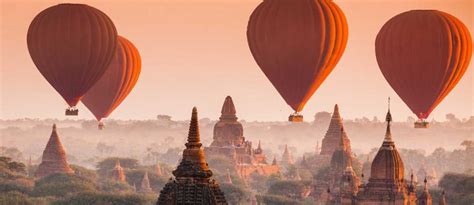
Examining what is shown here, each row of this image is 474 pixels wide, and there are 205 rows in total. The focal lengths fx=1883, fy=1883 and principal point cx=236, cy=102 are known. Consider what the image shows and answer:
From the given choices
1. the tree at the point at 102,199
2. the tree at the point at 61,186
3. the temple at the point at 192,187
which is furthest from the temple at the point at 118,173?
the temple at the point at 192,187

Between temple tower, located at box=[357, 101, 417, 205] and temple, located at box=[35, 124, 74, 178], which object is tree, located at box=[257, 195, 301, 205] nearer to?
temple, located at box=[35, 124, 74, 178]

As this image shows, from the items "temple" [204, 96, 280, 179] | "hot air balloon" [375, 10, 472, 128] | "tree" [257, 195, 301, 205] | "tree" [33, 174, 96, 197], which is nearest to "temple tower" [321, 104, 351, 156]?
"temple" [204, 96, 280, 179]

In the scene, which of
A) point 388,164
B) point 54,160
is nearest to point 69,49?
point 388,164

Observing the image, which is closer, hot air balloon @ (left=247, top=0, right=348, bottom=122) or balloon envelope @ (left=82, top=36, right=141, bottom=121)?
hot air balloon @ (left=247, top=0, right=348, bottom=122)

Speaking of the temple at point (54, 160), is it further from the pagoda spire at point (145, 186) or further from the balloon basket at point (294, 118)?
the balloon basket at point (294, 118)

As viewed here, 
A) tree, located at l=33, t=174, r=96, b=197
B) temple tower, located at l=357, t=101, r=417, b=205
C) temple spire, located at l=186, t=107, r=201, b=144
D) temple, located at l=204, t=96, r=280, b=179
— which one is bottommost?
temple spire, located at l=186, t=107, r=201, b=144

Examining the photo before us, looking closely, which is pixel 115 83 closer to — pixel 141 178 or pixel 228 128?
pixel 228 128
